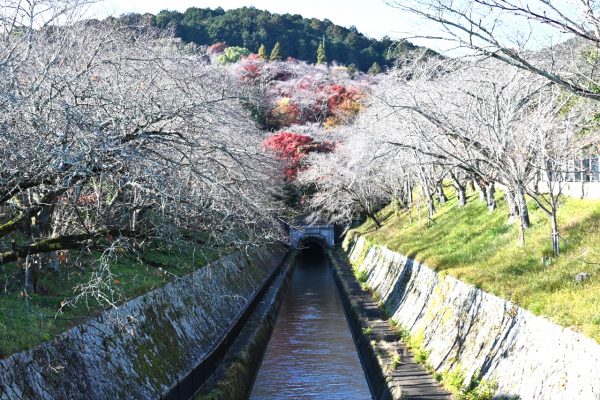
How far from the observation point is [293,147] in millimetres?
54219

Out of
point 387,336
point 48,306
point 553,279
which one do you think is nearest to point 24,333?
point 48,306

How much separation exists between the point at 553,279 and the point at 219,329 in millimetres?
10403

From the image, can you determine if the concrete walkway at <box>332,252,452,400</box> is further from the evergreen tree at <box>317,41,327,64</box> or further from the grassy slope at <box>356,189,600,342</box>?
the evergreen tree at <box>317,41,327,64</box>

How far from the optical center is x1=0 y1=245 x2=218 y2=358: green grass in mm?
9703

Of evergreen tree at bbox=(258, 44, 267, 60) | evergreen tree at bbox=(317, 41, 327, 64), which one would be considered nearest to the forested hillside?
evergreen tree at bbox=(317, 41, 327, 64)

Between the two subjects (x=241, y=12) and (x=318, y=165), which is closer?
(x=318, y=165)

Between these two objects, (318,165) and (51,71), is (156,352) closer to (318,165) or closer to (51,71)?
(51,71)

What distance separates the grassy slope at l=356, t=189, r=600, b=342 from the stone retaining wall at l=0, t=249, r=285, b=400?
5.22 metres

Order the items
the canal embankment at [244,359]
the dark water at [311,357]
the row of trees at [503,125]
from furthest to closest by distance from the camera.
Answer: the dark water at [311,357], the row of trees at [503,125], the canal embankment at [244,359]

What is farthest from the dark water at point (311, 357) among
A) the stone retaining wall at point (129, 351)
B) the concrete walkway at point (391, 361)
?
the stone retaining wall at point (129, 351)

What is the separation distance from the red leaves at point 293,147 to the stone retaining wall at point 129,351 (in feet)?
107

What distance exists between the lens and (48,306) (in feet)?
40.5

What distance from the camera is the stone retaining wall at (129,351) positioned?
9.31m

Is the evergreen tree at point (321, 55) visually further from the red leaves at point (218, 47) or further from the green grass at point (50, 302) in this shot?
the green grass at point (50, 302)
